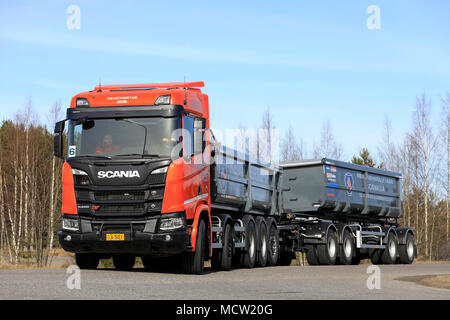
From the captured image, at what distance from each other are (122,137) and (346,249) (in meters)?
12.6

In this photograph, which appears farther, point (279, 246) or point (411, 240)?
point (411, 240)

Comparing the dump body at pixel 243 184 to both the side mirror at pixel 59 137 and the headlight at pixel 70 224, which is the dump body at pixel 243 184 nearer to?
the headlight at pixel 70 224

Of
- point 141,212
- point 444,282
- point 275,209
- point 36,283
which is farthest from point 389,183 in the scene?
point 36,283

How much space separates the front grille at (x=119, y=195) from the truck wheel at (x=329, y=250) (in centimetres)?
1043

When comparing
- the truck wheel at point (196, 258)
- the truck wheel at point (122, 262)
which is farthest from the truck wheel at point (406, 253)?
the truck wheel at point (196, 258)

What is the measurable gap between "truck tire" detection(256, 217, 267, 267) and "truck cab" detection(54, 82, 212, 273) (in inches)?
209

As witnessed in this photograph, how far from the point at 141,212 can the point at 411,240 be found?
17.9 meters

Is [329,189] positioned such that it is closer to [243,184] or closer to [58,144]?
[243,184]

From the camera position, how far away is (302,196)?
76.8 feet

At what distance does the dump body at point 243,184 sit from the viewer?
16891 millimetres

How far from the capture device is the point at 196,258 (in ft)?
→ 48.5

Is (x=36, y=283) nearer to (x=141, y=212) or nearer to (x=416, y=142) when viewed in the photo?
(x=141, y=212)
